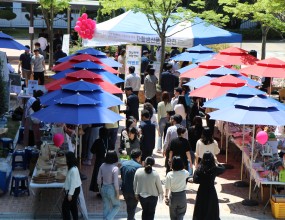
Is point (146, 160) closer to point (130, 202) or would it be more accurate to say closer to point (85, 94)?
point (130, 202)

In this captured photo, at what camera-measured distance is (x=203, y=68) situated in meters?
17.8

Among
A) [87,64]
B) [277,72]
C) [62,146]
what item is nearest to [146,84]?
[87,64]

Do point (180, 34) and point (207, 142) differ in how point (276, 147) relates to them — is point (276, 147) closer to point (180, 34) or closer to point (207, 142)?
point (207, 142)

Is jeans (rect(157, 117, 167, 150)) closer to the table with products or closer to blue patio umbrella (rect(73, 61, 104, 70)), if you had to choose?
blue patio umbrella (rect(73, 61, 104, 70))

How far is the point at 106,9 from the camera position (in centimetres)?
2423

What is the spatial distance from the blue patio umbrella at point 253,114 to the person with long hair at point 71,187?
321 cm

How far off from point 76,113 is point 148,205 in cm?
271

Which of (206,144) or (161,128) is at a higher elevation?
(206,144)

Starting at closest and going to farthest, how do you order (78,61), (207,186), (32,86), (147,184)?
(147,184) → (207,186) → (78,61) → (32,86)

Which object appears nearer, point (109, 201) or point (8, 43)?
point (109, 201)

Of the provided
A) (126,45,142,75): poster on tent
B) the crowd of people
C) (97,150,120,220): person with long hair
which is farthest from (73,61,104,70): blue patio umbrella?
(97,150,120,220): person with long hair

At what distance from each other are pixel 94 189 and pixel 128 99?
3.83 metres

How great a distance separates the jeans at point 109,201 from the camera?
10250mm

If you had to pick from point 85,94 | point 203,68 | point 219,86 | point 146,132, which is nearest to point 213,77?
point 203,68
